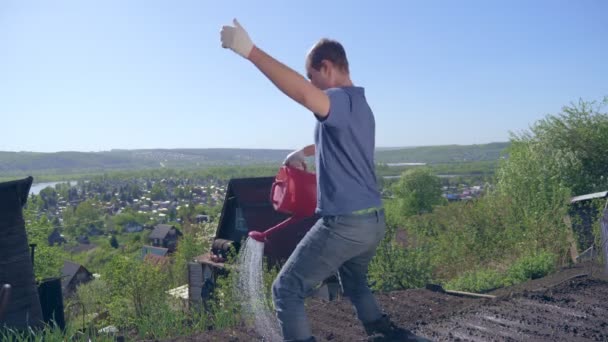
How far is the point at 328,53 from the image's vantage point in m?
3.22

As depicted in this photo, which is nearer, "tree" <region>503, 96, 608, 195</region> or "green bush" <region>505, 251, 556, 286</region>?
"green bush" <region>505, 251, 556, 286</region>

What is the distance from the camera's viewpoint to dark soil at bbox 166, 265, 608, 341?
14.3 feet

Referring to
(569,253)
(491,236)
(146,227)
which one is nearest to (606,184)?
(491,236)

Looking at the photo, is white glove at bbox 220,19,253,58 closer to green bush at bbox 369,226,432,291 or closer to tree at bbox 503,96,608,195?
green bush at bbox 369,226,432,291

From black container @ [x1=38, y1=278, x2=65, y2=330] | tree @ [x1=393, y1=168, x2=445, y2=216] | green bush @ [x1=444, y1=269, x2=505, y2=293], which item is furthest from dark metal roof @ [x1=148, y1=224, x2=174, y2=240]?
green bush @ [x1=444, y1=269, x2=505, y2=293]

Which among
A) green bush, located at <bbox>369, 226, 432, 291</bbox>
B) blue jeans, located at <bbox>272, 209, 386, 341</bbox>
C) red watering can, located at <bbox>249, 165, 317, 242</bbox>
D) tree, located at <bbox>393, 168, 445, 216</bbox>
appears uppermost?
red watering can, located at <bbox>249, 165, 317, 242</bbox>

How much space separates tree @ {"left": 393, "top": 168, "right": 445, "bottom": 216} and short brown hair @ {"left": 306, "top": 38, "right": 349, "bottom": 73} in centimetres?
5660

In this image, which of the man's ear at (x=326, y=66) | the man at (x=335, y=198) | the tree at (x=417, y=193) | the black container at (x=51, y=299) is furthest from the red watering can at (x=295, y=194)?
the tree at (x=417, y=193)

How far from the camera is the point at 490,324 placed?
15.2ft

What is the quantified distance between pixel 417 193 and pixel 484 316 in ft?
184

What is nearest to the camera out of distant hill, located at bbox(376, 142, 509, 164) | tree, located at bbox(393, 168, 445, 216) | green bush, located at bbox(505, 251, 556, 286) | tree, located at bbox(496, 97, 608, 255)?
green bush, located at bbox(505, 251, 556, 286)

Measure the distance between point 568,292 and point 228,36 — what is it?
4.62m

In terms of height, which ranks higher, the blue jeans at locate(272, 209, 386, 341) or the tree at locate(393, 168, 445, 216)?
the blue jeans at locate(272, 209, 386, 341)

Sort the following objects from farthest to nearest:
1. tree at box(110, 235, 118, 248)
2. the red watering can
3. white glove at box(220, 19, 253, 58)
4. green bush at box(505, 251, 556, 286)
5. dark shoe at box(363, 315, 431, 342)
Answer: tree at box(110, 235, 118, 248)
green bush at box(505, 251, 556, 286)
dark shoe at box(363, 315, 431, 342)
the red watering can
white glove at box(220, 19, 253, 58)
